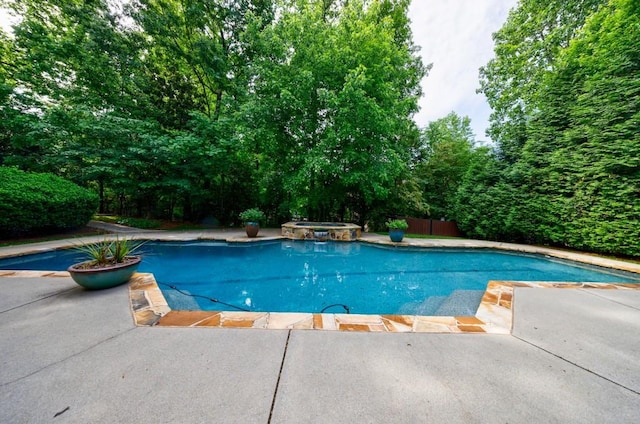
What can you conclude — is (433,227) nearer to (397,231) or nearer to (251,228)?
(397,231)

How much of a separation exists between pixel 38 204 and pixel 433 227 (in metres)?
15.4

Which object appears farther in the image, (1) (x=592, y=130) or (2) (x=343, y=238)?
(2) (x=343, y=238)

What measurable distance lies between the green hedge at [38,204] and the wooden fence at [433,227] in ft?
46.4

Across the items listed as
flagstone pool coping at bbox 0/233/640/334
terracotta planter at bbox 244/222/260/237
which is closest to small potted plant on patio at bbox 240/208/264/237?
terracotta planter at bbox 244/222/260/237

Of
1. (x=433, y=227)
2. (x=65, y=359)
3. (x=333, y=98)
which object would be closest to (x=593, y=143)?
(x=433, y=227)

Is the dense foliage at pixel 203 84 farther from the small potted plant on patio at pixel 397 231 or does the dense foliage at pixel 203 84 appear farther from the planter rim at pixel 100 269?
the planter rim at pixel 100 269

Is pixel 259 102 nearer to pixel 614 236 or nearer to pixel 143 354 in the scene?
pixel 143 354

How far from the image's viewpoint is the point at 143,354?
1.76m

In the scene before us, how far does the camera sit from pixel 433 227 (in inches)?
451

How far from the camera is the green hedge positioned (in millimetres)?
6043

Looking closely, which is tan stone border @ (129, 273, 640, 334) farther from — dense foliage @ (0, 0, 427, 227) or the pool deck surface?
dense foliage @ (0, 0, 427, 227)

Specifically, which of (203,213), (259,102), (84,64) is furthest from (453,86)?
(84,64)

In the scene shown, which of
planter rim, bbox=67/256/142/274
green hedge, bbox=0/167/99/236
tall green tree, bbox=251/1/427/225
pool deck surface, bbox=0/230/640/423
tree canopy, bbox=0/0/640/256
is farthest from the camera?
tall green tree, bbox=251/1/427/225

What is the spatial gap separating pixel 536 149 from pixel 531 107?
493cm
